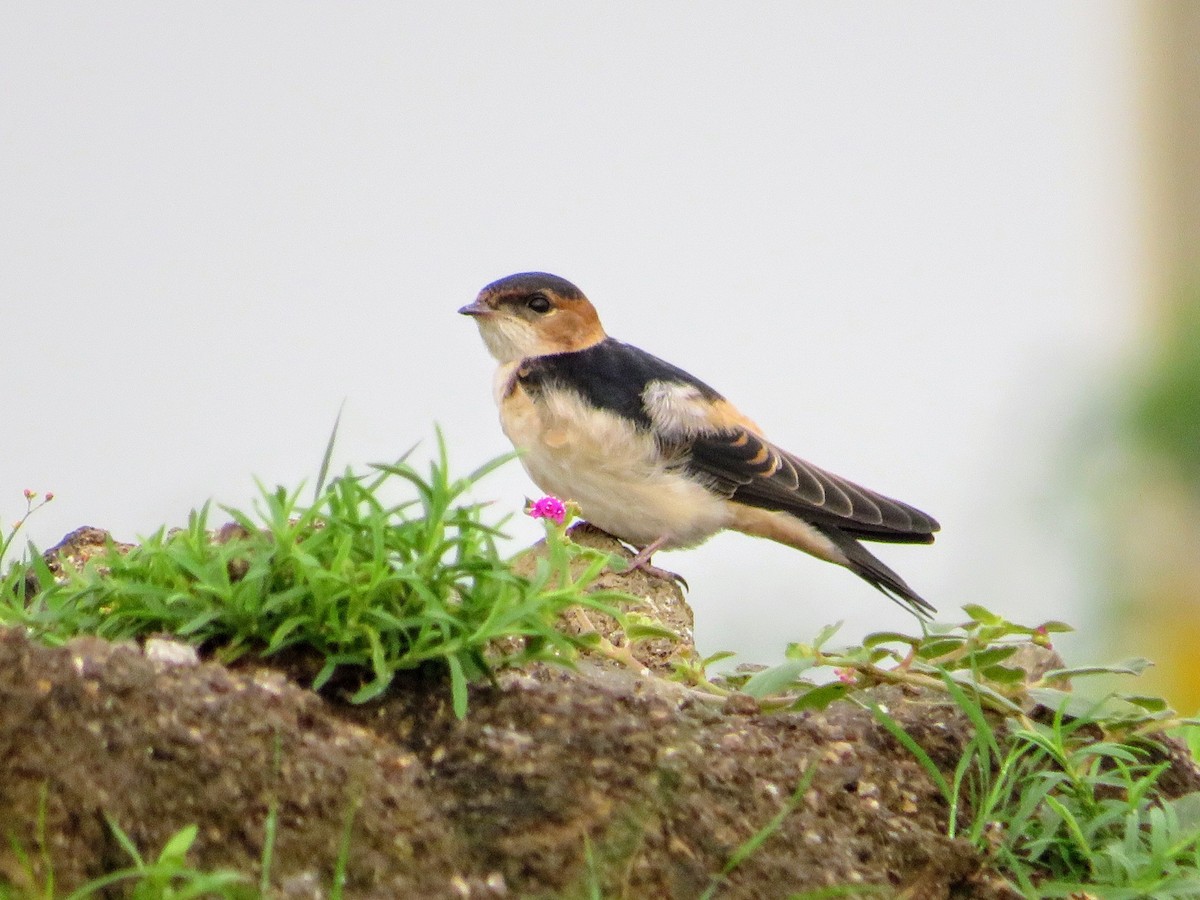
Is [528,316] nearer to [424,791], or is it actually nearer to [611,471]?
[611,471]

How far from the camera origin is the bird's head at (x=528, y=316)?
25.7ft

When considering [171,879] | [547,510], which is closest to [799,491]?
[547,510]

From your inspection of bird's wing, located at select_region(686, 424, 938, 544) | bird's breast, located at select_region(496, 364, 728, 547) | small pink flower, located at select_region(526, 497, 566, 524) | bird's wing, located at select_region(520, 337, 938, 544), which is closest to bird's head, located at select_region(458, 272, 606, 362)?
bird's wing, located at select_region(520, 337, 938, 544)

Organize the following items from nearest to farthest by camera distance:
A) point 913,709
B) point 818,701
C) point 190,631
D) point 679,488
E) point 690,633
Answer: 1. point 190,631
2. point 818,701
3. point 913,709
4. point 690,633
5. point 679,488

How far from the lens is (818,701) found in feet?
12.7

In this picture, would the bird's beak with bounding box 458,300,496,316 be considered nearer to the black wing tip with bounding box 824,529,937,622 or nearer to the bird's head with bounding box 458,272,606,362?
the bird's head with bounding box 458,272,606,362

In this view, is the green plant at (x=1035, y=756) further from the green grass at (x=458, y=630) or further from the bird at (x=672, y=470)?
the bird at (x=672, y=470)

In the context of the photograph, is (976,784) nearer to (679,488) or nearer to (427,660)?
(427,660)

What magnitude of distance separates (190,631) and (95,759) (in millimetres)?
549

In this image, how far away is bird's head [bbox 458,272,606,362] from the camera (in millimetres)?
7824

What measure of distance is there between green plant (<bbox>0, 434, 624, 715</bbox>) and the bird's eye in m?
4.27

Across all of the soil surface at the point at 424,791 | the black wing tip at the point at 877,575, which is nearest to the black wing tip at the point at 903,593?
the black wing tip at the point at 877,575

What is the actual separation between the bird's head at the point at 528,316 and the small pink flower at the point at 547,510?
3509 millimetres

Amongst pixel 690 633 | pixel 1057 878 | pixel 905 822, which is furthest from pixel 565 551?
pixel 690 633
